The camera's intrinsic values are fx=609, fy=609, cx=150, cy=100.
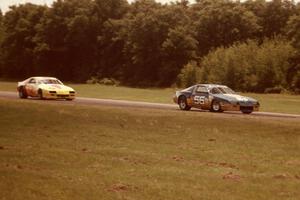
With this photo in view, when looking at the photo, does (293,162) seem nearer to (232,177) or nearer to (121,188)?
(232,177)

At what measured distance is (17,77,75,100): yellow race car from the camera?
3406 centimetres

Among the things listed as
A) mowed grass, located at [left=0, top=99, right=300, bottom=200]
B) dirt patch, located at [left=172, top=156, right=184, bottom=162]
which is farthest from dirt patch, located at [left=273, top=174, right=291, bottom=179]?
dirt patch, located at [left=172, top=156, right=184, bottom=162]

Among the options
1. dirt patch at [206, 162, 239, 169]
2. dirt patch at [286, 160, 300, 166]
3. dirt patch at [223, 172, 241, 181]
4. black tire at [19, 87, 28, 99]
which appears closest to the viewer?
dirt patch at [223, 172, 241, 181]

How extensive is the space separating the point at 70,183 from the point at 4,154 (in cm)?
335

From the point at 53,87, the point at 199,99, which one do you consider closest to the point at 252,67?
the point at 53,87

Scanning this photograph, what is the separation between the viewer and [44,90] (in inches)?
1339

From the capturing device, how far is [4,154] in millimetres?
13219

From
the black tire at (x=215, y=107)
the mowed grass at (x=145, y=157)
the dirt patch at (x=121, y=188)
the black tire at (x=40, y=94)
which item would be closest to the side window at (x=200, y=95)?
the black tire at (x=215, y=107)

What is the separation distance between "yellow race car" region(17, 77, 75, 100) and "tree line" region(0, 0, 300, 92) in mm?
27768

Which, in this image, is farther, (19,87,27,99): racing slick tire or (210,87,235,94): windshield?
(19,87,27,99): racing slick tire

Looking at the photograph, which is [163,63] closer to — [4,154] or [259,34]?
[259,34]

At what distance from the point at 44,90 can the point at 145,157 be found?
2121 centimetres

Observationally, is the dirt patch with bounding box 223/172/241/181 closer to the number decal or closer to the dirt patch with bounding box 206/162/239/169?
the dirt patch with bounding box 206/162/239/169

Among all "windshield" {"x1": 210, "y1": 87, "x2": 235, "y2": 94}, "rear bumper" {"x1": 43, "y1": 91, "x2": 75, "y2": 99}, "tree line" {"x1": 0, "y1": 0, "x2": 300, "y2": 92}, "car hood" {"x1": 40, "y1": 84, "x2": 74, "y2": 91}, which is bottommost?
"rear bumper" {"x1": 43, "y1": 91, "x2": 75, "y2": 99}
